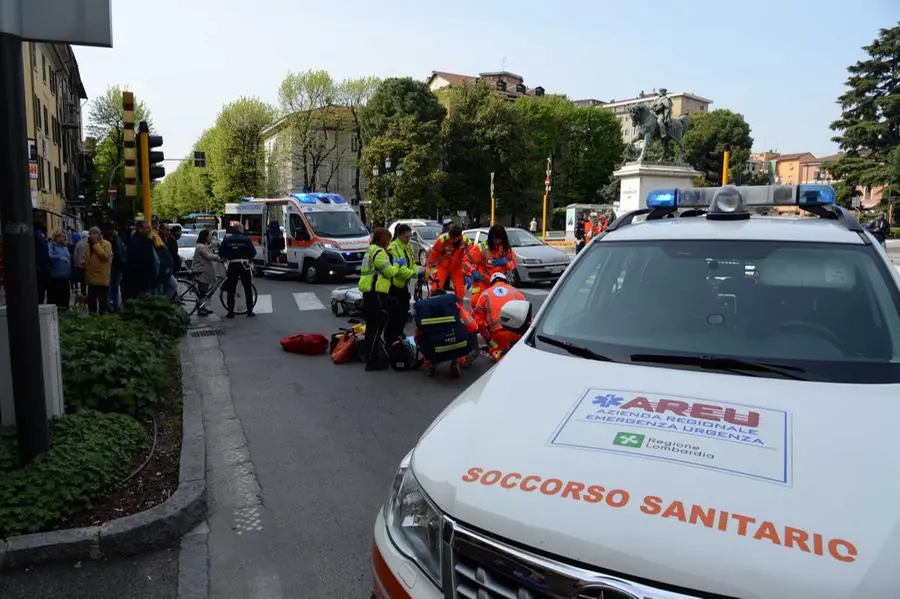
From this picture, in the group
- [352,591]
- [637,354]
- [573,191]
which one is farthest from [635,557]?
[573,191]

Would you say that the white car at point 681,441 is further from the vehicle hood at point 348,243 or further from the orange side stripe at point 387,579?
the vehicle hood at point 348,243

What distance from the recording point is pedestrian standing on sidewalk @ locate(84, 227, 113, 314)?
11.7m

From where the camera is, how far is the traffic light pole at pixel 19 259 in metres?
4.03

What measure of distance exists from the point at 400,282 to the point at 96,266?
6.27 meters

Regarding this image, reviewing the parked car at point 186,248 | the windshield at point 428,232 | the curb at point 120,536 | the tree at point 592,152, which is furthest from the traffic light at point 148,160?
the tree at point 592,152

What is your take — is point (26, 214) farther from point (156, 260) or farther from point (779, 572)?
point (156, 260)

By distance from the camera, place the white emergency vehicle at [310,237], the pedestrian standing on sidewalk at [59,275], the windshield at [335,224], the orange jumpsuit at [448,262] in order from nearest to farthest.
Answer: the orange jumpsuit at [448,262] < the pedestrian standing on sidewalk at [59,275] < the white emergency vehicle at [310,237] < the windshield at [335,224]

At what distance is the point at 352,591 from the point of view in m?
3.53

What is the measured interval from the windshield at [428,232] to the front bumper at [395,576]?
2365 centimetres

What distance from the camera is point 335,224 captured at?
20.9 m

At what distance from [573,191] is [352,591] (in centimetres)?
7068

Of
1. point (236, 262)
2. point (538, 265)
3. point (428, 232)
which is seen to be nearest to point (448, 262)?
point (236, 262)

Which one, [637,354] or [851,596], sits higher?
[637,354]

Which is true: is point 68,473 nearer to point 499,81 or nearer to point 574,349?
point 574,349
